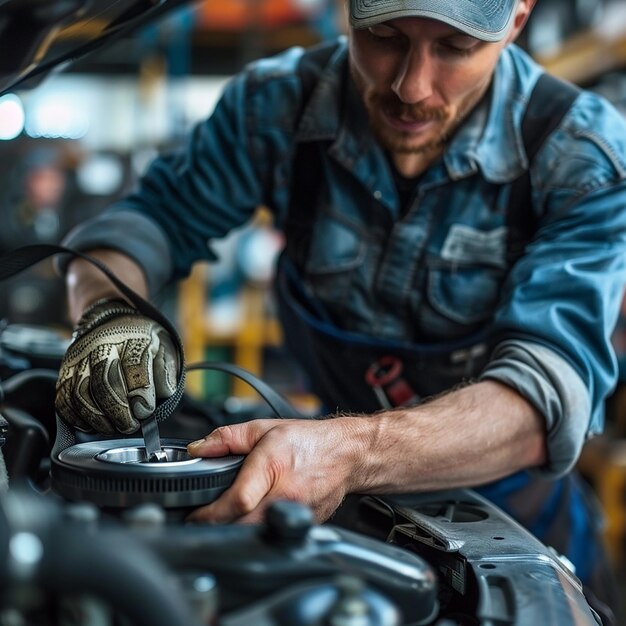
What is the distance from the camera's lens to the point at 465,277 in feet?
4.56

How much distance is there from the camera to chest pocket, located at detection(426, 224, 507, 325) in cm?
138

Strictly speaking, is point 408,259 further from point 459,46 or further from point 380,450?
point 380,450

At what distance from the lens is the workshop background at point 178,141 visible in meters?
3.49

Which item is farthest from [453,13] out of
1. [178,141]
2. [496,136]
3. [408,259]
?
[178,141]

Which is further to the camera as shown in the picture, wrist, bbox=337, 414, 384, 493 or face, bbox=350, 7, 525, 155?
face, bbox=350, 7, 525, 155

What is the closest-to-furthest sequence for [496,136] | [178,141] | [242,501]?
1. [242,501]
2. [496,136]
3. [178,141]

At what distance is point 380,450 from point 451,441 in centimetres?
11

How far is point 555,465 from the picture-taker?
1.17 m

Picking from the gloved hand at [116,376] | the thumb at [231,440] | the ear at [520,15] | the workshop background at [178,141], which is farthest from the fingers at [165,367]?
the workshop background at [178,141]

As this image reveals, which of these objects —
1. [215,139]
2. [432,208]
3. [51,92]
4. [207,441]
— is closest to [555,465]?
[432,208]

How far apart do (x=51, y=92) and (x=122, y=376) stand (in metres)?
6.77

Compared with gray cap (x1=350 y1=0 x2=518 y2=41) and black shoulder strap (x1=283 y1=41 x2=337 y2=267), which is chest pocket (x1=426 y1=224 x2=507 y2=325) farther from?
gray cap (x1=350 y1=0 x2=518 y2=41)

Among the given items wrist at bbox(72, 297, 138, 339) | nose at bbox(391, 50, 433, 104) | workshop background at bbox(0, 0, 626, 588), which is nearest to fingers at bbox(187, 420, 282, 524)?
wrist at bbox(72, 297, 138, 339)

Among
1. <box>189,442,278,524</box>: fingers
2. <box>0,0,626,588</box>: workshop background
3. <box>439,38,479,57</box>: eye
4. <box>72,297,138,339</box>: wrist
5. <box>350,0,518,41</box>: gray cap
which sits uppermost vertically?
<box>350,0,518,41</box>: gray cap
